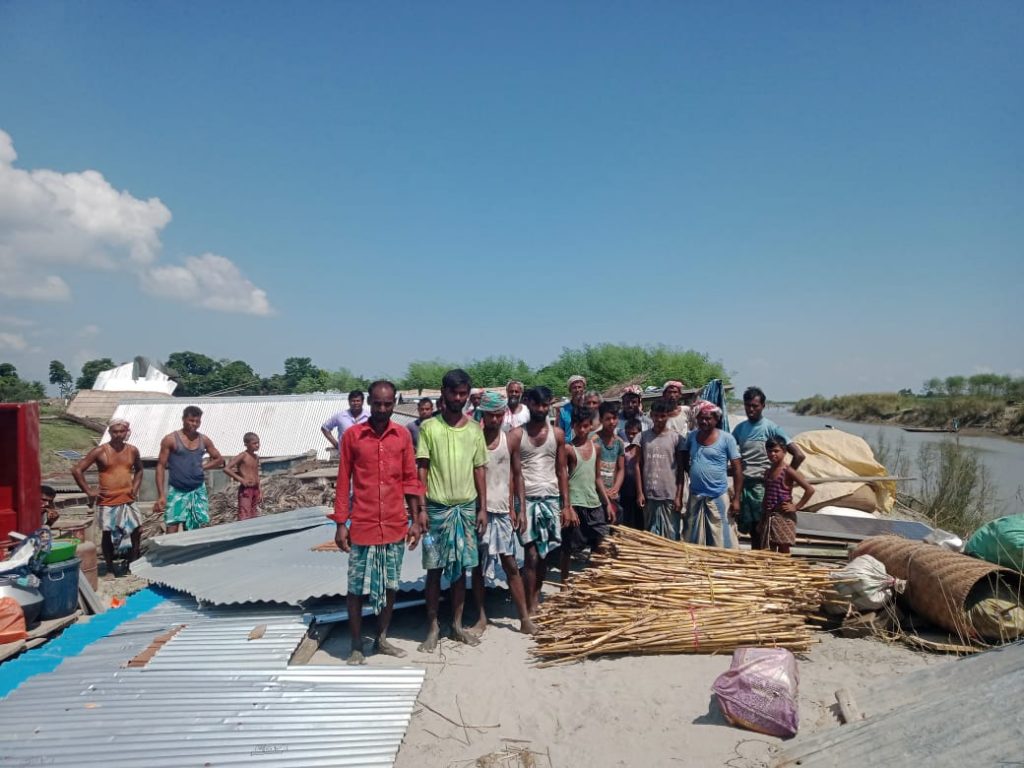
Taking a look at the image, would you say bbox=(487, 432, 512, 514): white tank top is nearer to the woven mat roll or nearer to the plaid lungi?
the plaid lungi

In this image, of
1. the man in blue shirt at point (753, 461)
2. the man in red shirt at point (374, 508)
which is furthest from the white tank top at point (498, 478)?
the man in blue shirt at point (753, 461)

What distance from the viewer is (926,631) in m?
4.40

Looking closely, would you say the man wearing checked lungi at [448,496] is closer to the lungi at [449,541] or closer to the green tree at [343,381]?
the lungi at [449,541]

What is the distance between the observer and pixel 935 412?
33969 mm

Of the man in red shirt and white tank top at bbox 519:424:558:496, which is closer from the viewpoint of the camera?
the man in red shirt

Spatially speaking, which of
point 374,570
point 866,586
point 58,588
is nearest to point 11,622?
point 58,588

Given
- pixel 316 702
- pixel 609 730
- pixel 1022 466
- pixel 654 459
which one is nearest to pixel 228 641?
pixel 316 702

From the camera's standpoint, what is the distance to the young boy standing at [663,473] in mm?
5172

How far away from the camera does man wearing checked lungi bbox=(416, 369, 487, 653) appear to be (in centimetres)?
437

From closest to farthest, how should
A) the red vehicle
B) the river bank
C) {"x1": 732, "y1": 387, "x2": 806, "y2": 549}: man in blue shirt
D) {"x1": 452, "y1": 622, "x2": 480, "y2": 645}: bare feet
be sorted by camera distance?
{"x1": 452, "y1": 622, "x2": 480, "y2": 645}: bare feet, {"x1": 732, "y1": 387, "x2": 806, "y2": 549}: man in blue shirt, the red vehicle, the river bank

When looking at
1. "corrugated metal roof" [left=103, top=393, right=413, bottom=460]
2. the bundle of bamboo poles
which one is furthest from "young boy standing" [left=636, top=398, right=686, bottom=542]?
"corrugated metal roof" [left=103, top=393, right=413, bottom=460]

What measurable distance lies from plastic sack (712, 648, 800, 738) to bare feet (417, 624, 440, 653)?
1.97 meters

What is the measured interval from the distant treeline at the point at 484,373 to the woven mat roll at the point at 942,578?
51.9 ft

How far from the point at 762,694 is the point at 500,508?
211 centimetres
